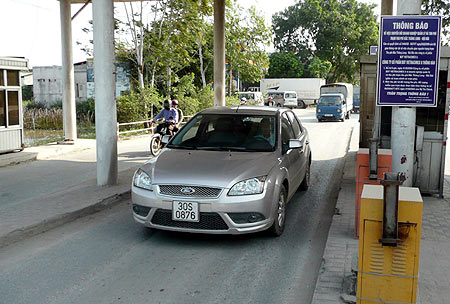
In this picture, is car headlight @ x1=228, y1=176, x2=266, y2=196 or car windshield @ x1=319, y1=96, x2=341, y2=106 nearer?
car headlight @ x1=228, y1=176, x2=266, y2=196

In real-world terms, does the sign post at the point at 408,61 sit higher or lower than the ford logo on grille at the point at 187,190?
higher

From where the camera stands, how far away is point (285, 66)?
59875 mm

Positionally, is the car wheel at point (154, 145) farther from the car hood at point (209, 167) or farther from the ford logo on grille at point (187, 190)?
the ford logo on grille at point (187, 190)

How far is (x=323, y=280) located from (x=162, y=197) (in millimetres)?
2136

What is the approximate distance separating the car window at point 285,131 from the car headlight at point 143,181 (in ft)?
6.99

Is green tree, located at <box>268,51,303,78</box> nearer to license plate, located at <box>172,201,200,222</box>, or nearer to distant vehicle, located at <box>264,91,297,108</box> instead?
distant vehicle, located at <box>264,91,297,108</box>

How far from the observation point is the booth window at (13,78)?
13.6 m

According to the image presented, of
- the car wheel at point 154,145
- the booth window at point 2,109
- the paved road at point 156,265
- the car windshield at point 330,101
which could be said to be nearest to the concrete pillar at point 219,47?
the car wheel at point 154,145

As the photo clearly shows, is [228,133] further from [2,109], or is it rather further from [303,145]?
[2,109]

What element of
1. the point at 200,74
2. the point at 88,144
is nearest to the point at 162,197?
the point at 88,144

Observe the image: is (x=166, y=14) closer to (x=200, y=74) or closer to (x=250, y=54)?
(x=200, y=74)

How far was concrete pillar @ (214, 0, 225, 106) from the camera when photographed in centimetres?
1634

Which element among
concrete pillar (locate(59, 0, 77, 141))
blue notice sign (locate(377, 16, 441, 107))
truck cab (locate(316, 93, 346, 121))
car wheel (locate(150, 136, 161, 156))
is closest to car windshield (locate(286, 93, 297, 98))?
truck cab (locate(316, 93, 346, 121))

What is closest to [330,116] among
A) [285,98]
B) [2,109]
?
[285,98]
